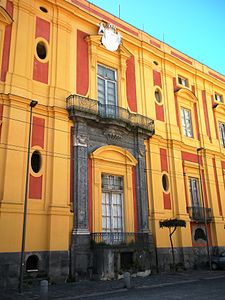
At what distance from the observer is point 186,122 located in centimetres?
2167

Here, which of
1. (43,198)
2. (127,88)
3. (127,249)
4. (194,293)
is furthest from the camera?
(127,88)

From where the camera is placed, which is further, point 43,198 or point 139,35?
point 139,35

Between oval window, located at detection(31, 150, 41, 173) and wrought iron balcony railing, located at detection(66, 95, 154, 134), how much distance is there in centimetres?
252

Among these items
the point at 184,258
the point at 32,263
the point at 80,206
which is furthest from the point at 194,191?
the point at 32,263

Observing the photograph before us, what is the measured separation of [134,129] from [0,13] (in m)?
8.49

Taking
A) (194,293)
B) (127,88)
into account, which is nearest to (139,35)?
(127,88)

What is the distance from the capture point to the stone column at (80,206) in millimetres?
13469

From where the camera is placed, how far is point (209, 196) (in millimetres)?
20469

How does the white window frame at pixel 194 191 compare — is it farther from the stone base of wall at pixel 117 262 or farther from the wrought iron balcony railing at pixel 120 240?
the stone base of wall at pixel 117 262

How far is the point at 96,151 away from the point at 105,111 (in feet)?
7.69

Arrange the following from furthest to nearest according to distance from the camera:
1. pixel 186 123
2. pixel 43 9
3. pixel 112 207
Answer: pixel 186 123 → pixel 43 9 → pixel 112 207

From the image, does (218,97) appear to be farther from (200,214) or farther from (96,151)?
(96,151)

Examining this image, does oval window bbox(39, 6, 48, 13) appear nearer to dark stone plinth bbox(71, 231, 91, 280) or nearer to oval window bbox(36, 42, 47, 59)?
oval window bbox(36, 42, 47, 59)

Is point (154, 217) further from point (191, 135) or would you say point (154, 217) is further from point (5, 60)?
point (5, 60)
